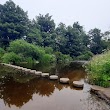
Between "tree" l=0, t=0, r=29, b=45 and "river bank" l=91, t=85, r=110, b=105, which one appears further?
"tree" l=0, t=0, r=29, b=45

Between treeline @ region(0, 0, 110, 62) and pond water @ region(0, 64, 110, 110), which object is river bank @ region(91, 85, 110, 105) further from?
treeline @ region(0, 0, 110, 62)

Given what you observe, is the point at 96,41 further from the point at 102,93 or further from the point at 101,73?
the point at 102,93

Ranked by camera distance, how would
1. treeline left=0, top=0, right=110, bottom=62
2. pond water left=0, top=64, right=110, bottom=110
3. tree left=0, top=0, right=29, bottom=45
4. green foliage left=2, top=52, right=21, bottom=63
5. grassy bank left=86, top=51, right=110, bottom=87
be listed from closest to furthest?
1. pond water left=0, top=64, right=110, bottom=110
2. grassy bank left=86, top=51, right=110, bottom=87
3. green foliage left=2, top=52, right=21, bottom=63
4. treeline left=0, top=0, right=110, bottom=62
5. tree left=0, top=0, right=29, bottom=45

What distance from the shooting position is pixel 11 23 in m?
19.0

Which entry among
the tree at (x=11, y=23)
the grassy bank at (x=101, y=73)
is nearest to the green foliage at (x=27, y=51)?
the tree at (x=11, y=23)

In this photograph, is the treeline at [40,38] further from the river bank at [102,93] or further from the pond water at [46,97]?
the river bank at [102,93]

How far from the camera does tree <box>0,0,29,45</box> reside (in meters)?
19.2

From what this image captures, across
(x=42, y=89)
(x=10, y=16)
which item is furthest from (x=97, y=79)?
(x=10, y=16)

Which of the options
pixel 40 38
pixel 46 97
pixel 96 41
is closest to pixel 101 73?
pixel 46 97

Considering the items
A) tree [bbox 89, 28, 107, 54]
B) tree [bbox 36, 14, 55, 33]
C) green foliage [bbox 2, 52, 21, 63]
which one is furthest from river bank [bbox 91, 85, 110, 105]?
tree [bbox 89, 28, 107, 54]

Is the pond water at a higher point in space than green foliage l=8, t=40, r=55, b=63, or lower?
lower

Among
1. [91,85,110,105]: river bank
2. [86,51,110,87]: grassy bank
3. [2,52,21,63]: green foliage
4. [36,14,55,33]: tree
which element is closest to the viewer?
[91,85,110,105]: river bank

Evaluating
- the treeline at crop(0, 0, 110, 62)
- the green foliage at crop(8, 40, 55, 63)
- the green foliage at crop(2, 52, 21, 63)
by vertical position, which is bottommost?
the green foliage at crop(2, 52, 21, 63)

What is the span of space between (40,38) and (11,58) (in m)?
7.28
